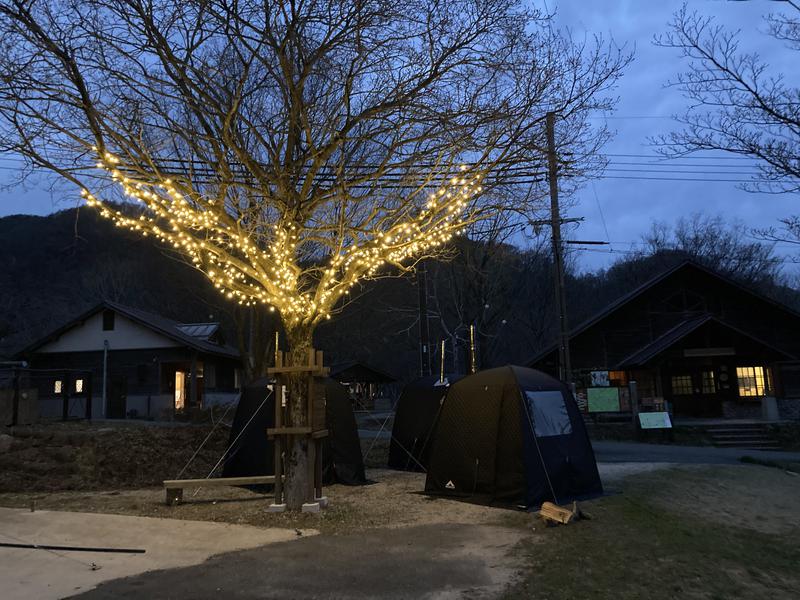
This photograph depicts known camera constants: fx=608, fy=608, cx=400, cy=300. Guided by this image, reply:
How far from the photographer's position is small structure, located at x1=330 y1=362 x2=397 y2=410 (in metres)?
36.8

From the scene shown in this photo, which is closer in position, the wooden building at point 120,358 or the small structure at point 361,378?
the wooden building at point 120,358

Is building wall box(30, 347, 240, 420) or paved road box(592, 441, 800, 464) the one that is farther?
building wall box(30, 347, 240, 420)

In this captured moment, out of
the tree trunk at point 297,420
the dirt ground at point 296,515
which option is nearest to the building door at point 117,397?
the dirt ground at point 296,515

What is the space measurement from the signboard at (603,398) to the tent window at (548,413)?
12.8 m

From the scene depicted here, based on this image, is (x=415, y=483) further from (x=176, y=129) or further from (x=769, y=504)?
(x=176, y=129)

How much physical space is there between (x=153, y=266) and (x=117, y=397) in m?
15.9

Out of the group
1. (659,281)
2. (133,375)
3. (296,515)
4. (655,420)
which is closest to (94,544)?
(296,515)

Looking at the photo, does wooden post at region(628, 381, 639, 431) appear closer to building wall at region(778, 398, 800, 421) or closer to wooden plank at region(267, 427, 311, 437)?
building wall at region(778, 398, 800, 421)

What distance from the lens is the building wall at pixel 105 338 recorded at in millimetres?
28578

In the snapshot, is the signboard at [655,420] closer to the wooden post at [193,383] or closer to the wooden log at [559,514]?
the wooden log at [559,514]

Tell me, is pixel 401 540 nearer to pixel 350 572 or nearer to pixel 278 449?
pixel 350 572

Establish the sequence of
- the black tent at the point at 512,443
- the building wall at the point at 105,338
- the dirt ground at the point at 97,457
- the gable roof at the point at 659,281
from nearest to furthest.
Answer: the black tent at the point at 512,443, the dirt ground at the point at 97,457, the gable roof at the point at 659,281, the building wall at the point at 105,338

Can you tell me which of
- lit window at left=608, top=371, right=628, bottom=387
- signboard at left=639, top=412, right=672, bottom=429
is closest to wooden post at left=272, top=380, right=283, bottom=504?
Result: signboard at left=639, top=412, right=672, bottom=429

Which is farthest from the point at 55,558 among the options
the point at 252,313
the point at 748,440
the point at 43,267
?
the point at 43,267
